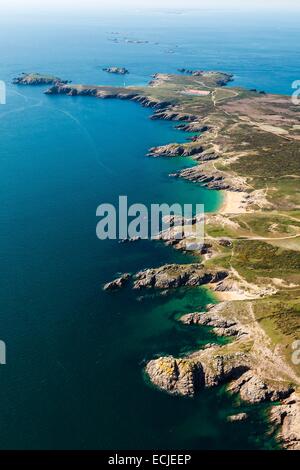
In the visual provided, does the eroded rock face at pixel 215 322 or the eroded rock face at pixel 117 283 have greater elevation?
the eroded rock face at pixel 117 283

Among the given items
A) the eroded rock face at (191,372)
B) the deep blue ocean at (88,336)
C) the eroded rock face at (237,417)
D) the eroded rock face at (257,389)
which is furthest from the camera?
the eroded rock face at (191,372)

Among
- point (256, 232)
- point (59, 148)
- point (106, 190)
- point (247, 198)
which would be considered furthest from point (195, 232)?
point (59, 148)

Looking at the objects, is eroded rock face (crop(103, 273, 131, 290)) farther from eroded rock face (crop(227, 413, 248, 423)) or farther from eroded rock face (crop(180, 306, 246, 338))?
eroded rock face (crop(227, 413, 248, 423))

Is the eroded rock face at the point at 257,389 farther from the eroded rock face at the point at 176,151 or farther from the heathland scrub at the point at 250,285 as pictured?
the eroded rock face at the point at 176,151

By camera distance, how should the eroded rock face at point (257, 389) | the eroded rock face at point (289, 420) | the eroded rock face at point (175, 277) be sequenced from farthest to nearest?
the eroded rock face at point (175, 277) < the eroded rock face at point (257, 389) < the eroded rock face at point (289, 420)

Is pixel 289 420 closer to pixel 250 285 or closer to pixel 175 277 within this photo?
pixel 250 285

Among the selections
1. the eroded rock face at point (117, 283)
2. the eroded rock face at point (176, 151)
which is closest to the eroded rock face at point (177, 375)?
the eroded rock face at point (117, 283)

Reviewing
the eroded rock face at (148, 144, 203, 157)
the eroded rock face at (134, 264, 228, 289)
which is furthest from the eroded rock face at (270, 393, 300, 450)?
the eroded rock face at (148, 144, 203, 157)
